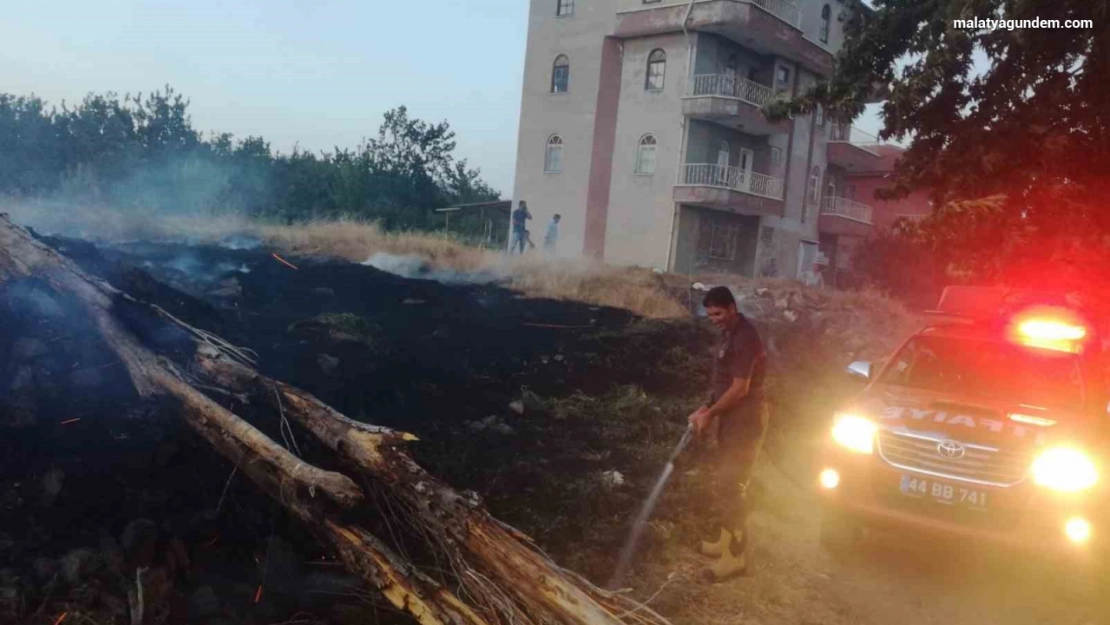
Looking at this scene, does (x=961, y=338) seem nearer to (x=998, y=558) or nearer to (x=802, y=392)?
(x=998, y=558)

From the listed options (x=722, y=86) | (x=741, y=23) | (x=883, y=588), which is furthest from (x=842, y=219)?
(x=883, y=588)

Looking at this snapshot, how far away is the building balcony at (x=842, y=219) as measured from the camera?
32812 mm

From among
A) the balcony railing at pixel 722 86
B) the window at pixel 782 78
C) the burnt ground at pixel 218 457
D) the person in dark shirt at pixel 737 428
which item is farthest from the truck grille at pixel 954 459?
the window at pixel 782 78

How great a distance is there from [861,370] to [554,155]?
939 inches

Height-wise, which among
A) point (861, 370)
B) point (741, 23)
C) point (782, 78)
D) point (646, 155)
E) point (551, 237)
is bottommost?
point (861, 370)

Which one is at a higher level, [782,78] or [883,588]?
[782,78]

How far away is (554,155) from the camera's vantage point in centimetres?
2920

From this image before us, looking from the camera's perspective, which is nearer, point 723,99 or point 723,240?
point 723,99

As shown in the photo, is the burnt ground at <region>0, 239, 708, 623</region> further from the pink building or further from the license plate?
the pink building

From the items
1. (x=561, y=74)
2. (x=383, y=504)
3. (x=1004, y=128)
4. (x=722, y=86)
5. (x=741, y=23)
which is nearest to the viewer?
(x=383, y=504)

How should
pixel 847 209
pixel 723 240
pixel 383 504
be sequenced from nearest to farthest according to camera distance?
1. pixel 383 504
2. pixel 723 240
3. pixel 847 209

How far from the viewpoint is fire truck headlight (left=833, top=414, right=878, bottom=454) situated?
5.38 m

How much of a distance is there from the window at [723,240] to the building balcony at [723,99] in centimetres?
380

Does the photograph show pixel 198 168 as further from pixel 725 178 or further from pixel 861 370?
pixel 861 370
